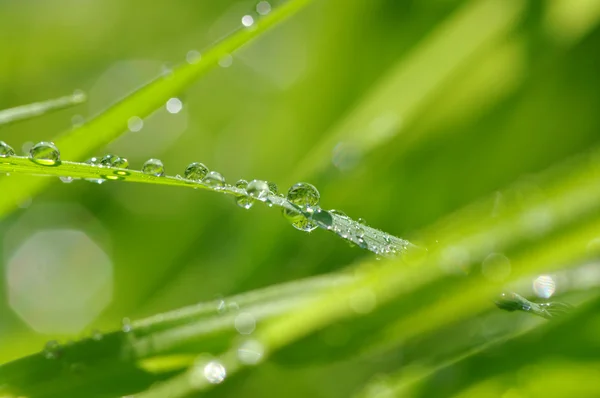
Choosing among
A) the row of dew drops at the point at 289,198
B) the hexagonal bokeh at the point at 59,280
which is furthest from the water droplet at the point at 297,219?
the hexagonal bokeh at the point at 59,280

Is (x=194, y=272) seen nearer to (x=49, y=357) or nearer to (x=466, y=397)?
(x=49, y=357)

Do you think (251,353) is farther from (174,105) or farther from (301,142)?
(301,142)

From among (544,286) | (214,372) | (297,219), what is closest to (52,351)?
(214,372)

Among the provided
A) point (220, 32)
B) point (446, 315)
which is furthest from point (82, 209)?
point (446, 315)

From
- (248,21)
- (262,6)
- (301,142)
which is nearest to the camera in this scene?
(248,21)

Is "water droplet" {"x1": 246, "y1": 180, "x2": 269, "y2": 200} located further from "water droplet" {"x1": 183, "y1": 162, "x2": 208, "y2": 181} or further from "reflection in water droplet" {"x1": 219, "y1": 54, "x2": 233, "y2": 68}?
"reflection in water droplet" {"x1": 219, "y1": 54, "x2": 233, "y2": 68}
